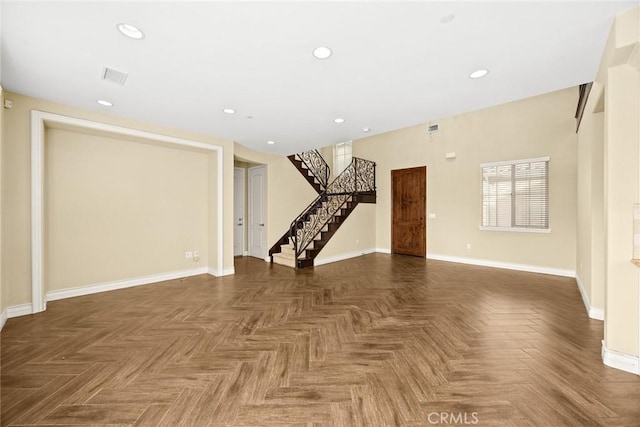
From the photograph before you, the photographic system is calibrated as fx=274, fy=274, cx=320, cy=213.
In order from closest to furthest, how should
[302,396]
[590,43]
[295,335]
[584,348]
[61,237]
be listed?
[302,396], [590,43], [584,348], [295,335], [61,237]

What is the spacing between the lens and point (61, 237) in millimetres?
4062

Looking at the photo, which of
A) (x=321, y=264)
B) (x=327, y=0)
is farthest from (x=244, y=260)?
(x=327, y=0)

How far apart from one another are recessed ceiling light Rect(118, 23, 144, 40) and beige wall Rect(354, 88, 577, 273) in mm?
6850

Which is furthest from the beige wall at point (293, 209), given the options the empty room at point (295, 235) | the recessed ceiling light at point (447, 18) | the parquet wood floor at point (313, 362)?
the recessed ceiling light at point (447, 18)

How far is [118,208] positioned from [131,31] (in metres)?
3.34

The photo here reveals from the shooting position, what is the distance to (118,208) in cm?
459

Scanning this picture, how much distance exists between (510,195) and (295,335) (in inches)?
229

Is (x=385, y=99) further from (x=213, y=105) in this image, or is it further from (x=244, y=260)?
(x=244, y=260)

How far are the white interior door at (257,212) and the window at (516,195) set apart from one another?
5.45 meters

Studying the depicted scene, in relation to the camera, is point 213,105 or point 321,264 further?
A: point 321,264

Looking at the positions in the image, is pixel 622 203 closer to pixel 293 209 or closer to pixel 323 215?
pixel 323 215

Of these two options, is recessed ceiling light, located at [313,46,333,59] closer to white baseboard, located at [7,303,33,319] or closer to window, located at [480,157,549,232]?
white baseboard, located at [7,303,33,319]

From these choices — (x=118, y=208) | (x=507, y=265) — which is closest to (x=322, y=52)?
(x=118, y=208)

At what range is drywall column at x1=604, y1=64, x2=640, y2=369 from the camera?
7.47ft
